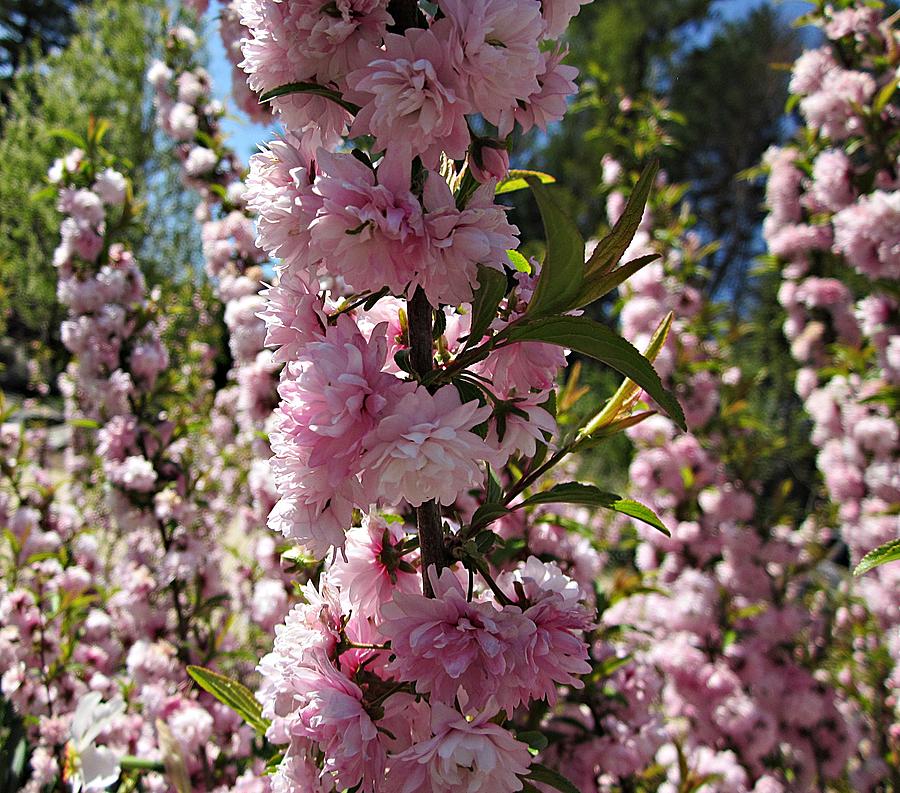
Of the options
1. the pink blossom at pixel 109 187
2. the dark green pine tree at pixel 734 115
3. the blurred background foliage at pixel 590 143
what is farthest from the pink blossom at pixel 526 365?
the dark green pine tree at pixel 734 115

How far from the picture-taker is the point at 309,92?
62 centimetres

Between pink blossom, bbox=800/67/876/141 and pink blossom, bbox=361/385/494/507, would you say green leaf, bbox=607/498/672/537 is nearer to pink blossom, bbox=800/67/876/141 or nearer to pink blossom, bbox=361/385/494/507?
pink blossom, bbox=361/385/494/507

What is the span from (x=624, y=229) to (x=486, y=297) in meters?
0.14

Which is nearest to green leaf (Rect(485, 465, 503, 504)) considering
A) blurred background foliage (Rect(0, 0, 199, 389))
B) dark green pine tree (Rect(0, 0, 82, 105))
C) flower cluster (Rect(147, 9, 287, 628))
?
flower cluster (Rect(147, 9, 287, 628))

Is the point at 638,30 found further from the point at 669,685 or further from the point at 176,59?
the point at 669,685

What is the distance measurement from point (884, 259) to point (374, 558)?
1.72 metres

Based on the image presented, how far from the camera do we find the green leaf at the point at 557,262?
54 centimetres

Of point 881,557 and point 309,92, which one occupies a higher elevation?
point 309,92

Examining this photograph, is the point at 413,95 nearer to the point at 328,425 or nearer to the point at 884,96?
the point at 328,425

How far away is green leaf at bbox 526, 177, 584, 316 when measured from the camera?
54 centimetres

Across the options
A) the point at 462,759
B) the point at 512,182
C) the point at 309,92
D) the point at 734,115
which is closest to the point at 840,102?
the point at 512,182

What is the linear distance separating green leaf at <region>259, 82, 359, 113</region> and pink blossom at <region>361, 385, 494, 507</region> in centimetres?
29

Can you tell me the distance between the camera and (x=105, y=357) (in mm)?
2014

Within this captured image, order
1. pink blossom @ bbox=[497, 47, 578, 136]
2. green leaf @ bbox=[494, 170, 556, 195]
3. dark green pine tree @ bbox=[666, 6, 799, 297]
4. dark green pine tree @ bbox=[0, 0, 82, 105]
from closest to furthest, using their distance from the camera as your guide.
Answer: pink blossom @ bbox=[497, 47, 578, 136], green leaf @ bbox=[494, 170, 556, 195], dark green pine tree @ bbox=[666, 6, 799, 297], dark green pine tree @ bbox=[0, 0, 82, 105]
